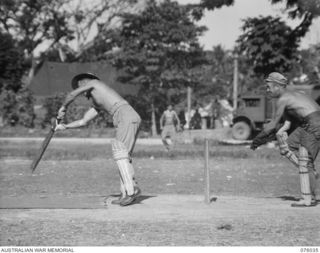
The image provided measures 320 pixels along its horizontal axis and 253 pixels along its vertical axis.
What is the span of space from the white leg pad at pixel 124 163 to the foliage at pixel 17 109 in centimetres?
3375

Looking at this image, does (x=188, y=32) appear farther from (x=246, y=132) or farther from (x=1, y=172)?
(x=1, y=172)

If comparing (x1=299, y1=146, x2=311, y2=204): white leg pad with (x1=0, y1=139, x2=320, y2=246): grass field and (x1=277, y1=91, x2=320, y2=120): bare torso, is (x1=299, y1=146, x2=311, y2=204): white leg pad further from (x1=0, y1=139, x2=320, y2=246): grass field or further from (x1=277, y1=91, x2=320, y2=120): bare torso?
(x1=277, y1=91, x2=320, y2=120): bare torso

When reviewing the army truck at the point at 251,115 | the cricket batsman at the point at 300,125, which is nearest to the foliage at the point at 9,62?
the army truck at the point at 251,115

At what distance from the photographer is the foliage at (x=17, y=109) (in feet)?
135

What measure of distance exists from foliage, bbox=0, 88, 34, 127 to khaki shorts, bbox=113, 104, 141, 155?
3369 cm

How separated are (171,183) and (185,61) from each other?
96.2 ft

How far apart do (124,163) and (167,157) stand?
37.0 ft

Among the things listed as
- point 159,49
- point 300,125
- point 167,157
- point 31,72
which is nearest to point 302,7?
point 167,157

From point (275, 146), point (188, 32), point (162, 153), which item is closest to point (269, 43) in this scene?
point (275, 146)

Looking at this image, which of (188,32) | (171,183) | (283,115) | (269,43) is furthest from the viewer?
(188,32)

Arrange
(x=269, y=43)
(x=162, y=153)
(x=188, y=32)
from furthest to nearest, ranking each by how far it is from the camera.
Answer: (x=188, y=32)
(x=269, y=43)
(x=162, y=153)

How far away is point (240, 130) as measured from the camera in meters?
30.2

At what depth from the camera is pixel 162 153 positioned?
66.8 feet

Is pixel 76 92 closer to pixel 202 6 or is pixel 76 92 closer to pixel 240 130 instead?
pixel 202 6
